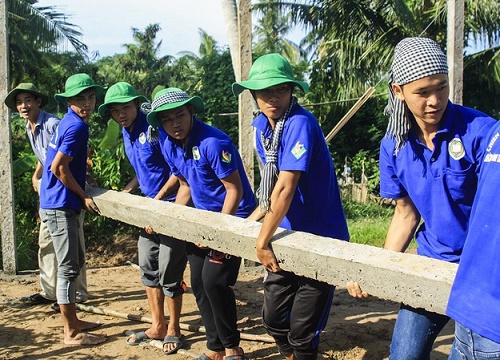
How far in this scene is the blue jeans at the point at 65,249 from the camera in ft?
14.7

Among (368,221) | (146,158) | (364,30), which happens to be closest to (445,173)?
(146,158)

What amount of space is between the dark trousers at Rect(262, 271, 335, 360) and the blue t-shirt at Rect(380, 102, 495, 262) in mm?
818

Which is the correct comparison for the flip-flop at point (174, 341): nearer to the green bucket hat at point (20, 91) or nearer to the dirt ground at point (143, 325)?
the dirt ground at point (143, 325)

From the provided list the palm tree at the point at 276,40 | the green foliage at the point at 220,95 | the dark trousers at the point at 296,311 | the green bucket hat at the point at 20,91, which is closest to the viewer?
the dark trousers at the point at 296,311

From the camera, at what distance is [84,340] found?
14.7ft

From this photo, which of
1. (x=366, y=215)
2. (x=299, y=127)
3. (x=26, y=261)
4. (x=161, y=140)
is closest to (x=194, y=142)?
(x=161, y=140)

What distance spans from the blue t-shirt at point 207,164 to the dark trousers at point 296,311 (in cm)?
66

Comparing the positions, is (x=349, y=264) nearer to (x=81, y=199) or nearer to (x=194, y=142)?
(x=194, y=142)

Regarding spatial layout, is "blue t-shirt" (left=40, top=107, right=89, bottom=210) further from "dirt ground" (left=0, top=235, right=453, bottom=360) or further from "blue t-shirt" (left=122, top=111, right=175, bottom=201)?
"dirt ground" (left=0, top=235, right=453, bottom=360)

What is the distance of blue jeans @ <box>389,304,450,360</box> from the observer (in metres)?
2.57

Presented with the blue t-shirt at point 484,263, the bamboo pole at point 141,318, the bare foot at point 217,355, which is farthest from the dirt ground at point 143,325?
the blue t-shirt at point 484,263

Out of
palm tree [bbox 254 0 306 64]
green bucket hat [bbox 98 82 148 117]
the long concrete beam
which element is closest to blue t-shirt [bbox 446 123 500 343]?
the long concrete beam

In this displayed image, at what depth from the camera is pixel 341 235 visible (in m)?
3.38

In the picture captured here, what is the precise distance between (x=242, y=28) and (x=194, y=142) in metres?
2.35
